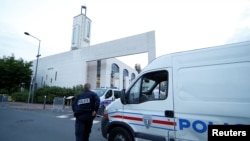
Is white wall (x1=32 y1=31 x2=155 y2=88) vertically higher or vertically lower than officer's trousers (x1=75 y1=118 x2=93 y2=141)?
higher

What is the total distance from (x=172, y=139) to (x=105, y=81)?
2928cm

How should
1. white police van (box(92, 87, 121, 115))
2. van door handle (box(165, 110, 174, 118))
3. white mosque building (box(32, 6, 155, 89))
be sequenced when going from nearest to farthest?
van door handle (box(165, 110, 174, 118)), white police van (box(92, 87, 121, 115)), white mosque building (box(32, 6, 155, 89))

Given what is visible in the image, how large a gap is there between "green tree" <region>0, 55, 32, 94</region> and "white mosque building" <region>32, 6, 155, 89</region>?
3918mm

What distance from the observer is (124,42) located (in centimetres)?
2572

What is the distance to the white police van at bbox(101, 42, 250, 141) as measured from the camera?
3074mm

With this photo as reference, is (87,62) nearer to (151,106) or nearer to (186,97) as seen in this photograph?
(151,106)

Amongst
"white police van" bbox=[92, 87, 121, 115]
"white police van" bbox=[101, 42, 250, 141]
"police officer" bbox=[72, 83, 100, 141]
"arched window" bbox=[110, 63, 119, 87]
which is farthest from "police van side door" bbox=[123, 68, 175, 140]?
"arched window" bbox=[110, 63, 119, 87]

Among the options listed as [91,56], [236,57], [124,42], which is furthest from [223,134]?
[91,56]

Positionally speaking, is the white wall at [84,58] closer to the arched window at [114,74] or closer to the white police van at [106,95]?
the arched window at [114,74]

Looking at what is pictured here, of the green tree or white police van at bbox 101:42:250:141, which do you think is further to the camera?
the green tree

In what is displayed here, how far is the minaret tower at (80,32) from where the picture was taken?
33.3 metres

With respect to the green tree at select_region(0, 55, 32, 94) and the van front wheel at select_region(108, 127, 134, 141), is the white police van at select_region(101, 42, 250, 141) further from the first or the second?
the green tree at select_region(0, 55, 32, 94)

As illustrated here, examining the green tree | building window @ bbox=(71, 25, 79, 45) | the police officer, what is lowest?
the police officer

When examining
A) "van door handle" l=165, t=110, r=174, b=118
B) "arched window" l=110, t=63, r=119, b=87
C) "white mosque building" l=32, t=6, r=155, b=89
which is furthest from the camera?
"arched window" l=110, t=63, r=119, b=87
